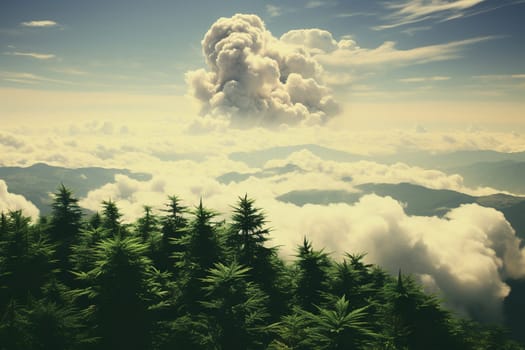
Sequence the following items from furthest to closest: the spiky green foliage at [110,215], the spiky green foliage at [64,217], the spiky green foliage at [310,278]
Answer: the spiky green foliage at [110,215]
the spiky green foliage at [64,217]
the spiky green foliage at [310,278]

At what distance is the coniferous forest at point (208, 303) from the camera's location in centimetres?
1364

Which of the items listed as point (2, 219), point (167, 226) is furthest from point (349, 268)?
point (2, 219)

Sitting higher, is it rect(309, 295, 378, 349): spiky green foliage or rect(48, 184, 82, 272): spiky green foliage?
rect(48, 184, 82, 272): spiky green foliage

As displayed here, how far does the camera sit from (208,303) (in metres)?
16.1

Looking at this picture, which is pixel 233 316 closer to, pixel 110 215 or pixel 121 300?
pixel 121 300

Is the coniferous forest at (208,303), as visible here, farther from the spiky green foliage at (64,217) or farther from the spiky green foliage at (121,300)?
the spiky green foliage at (64,217)

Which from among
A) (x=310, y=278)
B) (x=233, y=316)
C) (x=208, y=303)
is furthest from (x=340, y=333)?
(x=310, y=278)

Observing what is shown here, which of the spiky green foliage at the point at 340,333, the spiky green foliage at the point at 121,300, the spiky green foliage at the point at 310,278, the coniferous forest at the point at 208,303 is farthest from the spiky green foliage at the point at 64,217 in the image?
the spiky green foliage at the point at 340,333

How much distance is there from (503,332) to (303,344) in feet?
111

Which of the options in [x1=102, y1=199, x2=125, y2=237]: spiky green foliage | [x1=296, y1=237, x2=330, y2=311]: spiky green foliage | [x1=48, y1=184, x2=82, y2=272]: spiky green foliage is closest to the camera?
[x1=296, y1=237, x2=330, y2=311]: spiky green foliage

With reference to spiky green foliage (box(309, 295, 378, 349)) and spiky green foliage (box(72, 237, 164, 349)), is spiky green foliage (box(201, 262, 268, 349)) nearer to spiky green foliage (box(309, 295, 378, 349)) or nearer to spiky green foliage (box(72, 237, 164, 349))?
spiky green foliage (box(72, 237, 164, 349))

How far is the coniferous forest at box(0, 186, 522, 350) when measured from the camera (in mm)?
13641

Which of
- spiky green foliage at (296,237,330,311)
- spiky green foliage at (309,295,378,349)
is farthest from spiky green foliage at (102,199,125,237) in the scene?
spiky green foliage at (309,295,378,349)

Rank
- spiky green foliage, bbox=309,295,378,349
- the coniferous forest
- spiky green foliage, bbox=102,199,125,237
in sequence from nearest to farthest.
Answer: spiky green foliage, bbox=309,295,378,349
the coniferous forest
spiky green foliage, bbox=102,199,125,237
